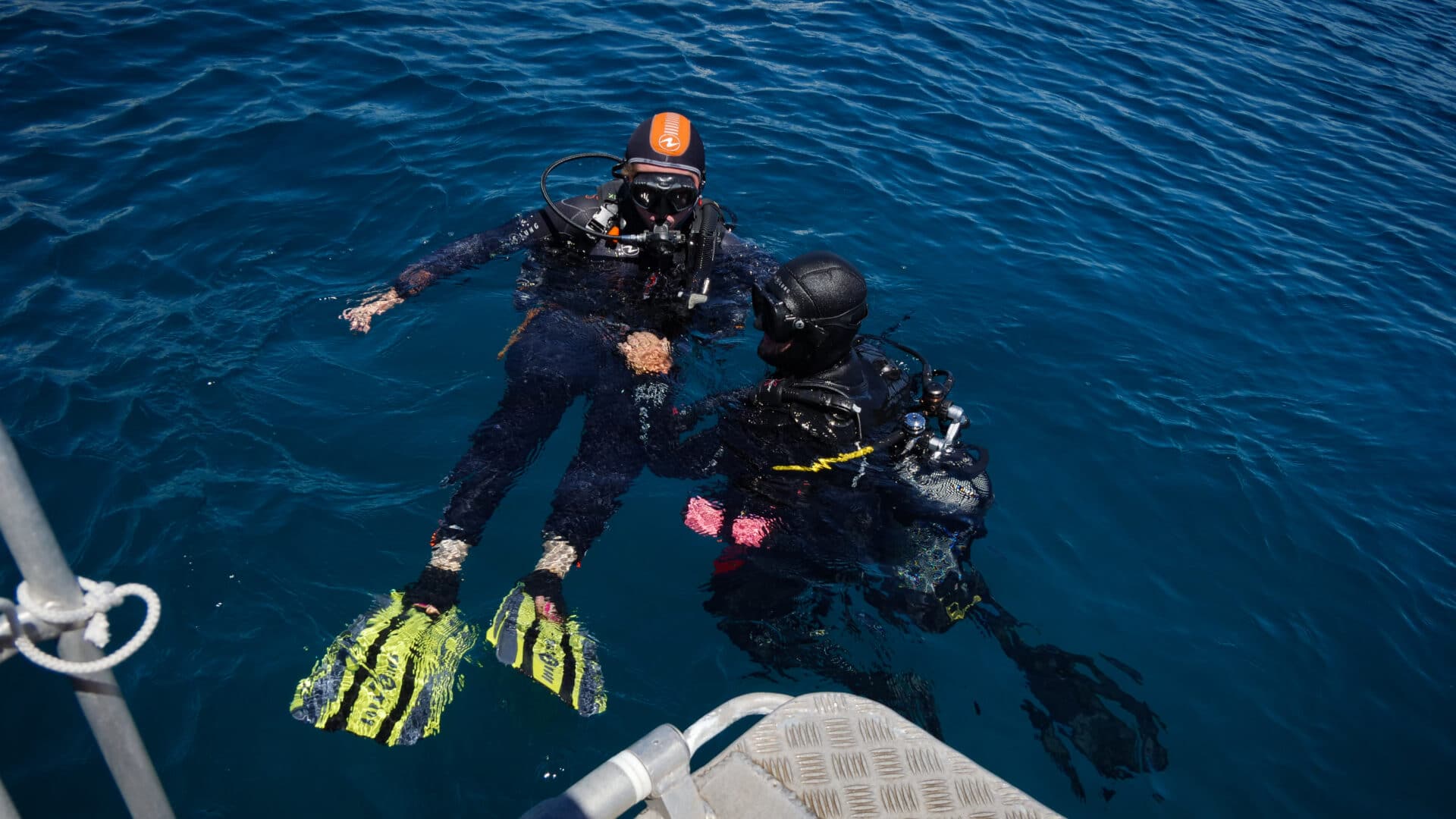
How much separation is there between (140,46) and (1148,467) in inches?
363

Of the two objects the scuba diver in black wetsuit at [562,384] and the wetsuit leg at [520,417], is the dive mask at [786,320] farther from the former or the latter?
the wetsuit leg at [520,417]

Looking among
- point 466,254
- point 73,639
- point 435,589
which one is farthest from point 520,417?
point 73,639

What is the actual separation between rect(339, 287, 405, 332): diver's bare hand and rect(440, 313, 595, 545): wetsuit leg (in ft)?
2.75

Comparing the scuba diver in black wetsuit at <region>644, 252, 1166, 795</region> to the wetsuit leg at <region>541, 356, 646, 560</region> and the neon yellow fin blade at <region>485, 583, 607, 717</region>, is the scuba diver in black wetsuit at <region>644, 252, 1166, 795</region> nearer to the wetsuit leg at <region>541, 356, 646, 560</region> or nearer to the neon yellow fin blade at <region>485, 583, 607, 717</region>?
the wetsuit leg at <region>541, 356, 646, 560</region>

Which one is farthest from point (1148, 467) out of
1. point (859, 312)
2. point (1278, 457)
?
point (859, 312)

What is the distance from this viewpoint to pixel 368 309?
17.3 feet

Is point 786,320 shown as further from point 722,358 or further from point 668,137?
point 668,137

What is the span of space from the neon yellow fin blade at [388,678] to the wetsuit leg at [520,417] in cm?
52

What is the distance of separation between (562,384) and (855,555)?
1.88m

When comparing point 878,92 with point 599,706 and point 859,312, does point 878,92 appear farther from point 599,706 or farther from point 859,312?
point 599,706

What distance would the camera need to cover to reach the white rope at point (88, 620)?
4.68ft

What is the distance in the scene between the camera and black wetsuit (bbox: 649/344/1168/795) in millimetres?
4043

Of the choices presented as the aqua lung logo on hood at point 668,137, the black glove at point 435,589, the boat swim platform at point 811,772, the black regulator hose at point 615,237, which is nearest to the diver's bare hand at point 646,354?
the black regulator hose at point 615,237

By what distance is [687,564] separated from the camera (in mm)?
4508
